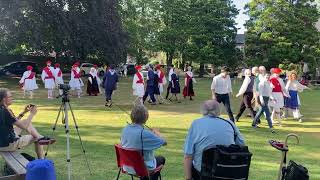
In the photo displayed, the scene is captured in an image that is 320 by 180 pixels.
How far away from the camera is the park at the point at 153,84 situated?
25.3ft

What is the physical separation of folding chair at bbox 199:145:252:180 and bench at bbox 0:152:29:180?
241 centimetres

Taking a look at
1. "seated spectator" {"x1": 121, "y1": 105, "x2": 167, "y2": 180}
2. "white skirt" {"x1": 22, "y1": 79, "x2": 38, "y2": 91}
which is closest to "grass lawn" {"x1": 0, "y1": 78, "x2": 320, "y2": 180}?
"seated spectator" {"x1": 121, "y1": 105, "x2": 167, "y2": 180}

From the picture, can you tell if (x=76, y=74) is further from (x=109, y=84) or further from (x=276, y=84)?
(x=276, y=84)

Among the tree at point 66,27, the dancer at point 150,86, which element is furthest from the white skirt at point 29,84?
the tree at point 66,27

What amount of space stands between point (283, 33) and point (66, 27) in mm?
26722

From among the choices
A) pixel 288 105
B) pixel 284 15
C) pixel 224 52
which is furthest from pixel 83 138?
pixel 224 52

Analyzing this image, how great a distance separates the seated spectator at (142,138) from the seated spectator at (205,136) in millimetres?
641

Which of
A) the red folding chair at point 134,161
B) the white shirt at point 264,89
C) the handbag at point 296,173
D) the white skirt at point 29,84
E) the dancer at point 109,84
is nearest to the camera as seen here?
the handbag at point 296,173

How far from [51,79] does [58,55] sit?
13524mm

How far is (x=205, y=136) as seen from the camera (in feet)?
18.0

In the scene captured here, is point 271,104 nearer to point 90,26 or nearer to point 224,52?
point 90,26

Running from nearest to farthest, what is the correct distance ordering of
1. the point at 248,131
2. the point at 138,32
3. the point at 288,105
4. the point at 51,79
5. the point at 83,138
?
the point at 83,138 < the point at 248,131 < the point at 288,105 < the point at 51,79 < the point at 138,32

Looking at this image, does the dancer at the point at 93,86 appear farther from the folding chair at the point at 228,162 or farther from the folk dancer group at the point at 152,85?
the folding chair at the point at 228,162

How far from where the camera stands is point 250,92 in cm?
1538
